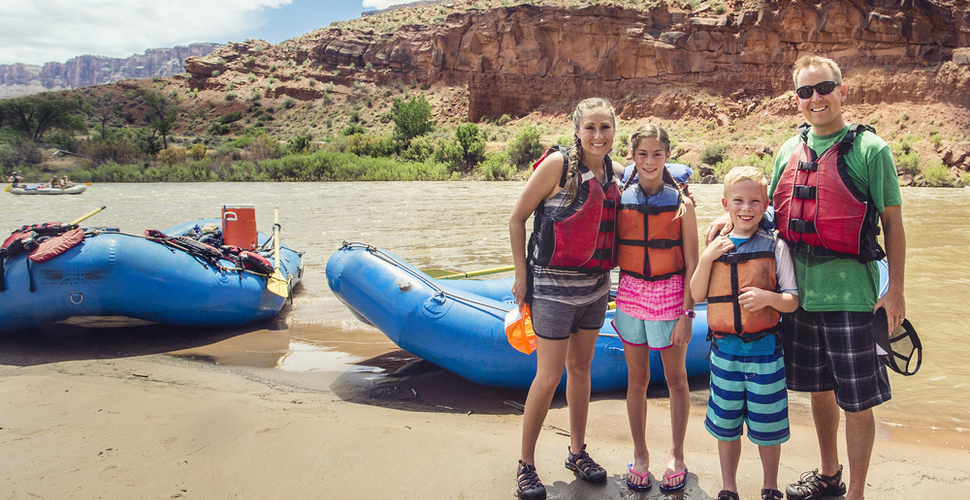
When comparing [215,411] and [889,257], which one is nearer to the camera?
[889,257]

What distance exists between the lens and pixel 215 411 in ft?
10.3

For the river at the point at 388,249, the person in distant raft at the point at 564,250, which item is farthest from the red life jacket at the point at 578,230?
the river at the point at 388,249

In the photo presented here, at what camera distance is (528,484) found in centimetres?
226

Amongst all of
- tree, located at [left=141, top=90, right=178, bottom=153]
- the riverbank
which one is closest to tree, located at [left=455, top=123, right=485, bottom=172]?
the riverbank

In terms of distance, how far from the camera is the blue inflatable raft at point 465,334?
11.6 ft

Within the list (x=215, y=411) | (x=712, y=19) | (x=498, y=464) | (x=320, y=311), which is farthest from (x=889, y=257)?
(x=712, y=19)

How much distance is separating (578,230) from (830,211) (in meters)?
0.89

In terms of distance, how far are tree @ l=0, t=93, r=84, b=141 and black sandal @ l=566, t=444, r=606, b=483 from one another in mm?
47212

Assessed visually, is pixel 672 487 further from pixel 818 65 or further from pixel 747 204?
pixel 818 65

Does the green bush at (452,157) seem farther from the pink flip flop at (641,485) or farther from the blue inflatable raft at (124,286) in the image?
the pink flip flop at (641,485)

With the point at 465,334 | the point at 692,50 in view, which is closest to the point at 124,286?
the point at 465,334

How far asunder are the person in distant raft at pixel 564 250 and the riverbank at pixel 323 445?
48 centimetres

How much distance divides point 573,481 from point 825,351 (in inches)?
44.2

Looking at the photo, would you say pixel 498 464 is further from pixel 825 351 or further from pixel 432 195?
pixel 432 195
